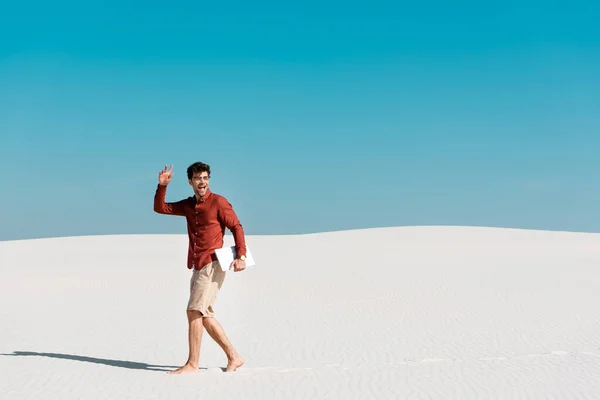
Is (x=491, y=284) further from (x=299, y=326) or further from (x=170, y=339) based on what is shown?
(x=170, y=339)

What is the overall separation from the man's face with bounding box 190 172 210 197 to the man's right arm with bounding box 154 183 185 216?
241mm

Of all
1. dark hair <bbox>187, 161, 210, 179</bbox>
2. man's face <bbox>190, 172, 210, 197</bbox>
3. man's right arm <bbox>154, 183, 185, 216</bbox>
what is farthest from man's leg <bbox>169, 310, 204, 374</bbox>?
dark hair <bbox>187, 161, 210, 179</bbox>

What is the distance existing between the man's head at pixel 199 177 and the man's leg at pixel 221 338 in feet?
4.04

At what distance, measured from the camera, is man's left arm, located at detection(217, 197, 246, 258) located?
692 centimetres

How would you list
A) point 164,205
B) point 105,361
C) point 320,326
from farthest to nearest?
point 320,326 < point 105,361 < point 164,205

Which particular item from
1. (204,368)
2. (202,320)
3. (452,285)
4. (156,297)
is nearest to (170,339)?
(204,368)

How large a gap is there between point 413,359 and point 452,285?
801 cm

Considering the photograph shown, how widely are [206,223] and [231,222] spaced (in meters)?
0.24

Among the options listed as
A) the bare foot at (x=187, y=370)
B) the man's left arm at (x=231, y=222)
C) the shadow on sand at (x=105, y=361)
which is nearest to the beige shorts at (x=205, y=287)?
the man's left arm at (x=231, y=222)

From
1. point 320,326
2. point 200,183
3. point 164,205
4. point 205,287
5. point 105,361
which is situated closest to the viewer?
point 205,287

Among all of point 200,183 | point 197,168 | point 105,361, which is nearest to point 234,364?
point 105,361

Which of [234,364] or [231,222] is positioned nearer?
[231,222]

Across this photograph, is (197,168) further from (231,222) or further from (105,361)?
(105,361)

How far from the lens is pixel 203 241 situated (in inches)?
273
